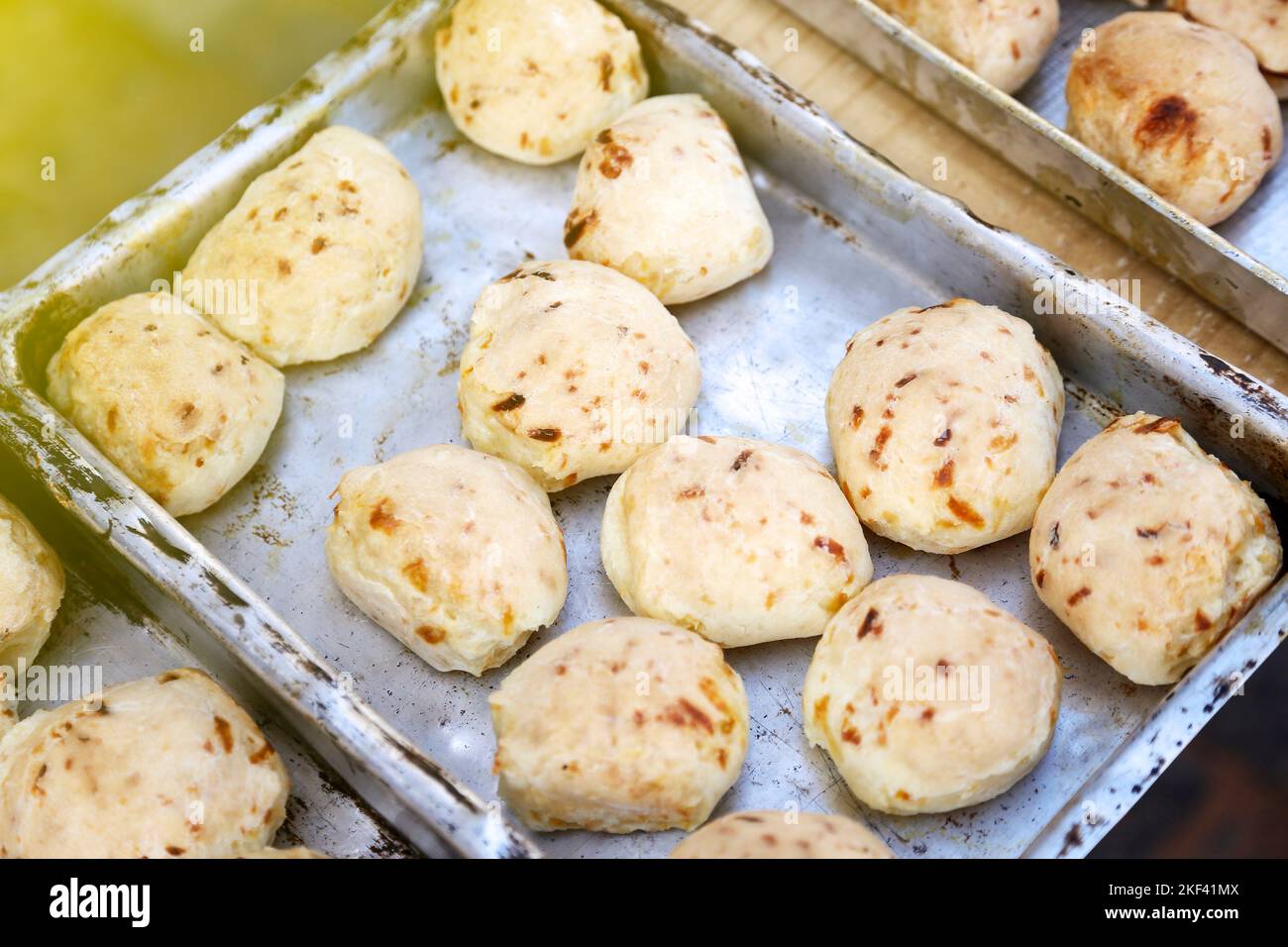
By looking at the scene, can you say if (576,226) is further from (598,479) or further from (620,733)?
(620,733)

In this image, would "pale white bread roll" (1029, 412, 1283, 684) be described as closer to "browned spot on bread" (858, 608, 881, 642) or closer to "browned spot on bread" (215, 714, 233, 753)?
"browned spot on bread" (858, 608, 881, 642)

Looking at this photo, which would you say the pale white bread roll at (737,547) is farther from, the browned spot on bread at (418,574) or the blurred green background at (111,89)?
the blurred green background at (111,89)

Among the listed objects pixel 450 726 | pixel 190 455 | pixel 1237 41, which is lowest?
pixel 450 726

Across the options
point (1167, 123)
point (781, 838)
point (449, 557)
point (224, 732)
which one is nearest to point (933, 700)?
point (781, 838)

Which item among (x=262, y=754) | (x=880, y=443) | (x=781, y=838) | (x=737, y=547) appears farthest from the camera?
(x=880, y=443)

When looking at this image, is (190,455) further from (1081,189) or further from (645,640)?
(1081,189)

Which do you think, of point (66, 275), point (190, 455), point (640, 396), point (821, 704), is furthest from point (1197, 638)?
point (66, 275)
